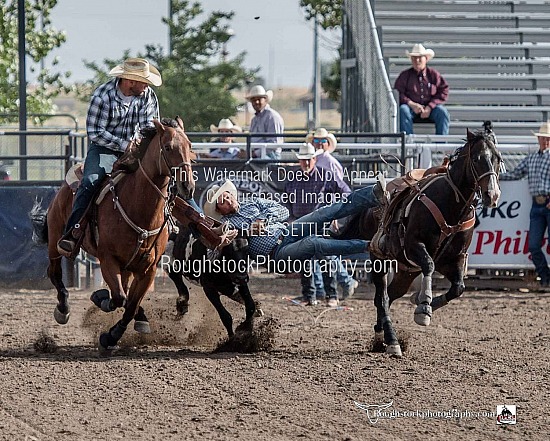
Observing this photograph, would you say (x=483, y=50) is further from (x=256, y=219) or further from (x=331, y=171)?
(x=256, y=219)

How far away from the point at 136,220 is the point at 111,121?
0.98 meters

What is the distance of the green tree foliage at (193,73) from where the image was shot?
80.6ft

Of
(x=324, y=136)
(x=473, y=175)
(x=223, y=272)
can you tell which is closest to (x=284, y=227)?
(x=223, y=272)

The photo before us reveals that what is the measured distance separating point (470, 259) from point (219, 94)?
12.8m

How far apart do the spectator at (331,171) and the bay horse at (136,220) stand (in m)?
3.59

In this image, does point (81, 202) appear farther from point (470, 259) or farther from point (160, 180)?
point (470, 259)

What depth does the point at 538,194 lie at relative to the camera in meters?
13.0

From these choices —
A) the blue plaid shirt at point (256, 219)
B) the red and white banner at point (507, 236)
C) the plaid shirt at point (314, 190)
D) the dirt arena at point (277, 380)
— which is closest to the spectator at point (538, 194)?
the red and white banner at point (507, 236)

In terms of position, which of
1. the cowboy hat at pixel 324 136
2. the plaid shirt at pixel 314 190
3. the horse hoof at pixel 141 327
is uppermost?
the cowboy hat at pixel 324 136

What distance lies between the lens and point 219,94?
25.1 metres

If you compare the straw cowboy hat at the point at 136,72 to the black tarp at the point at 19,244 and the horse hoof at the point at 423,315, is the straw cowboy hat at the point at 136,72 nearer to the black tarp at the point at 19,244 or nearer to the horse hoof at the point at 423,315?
the horse hoof at the point at 423,315

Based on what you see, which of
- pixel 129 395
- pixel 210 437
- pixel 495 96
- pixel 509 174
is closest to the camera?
pixel 210 437

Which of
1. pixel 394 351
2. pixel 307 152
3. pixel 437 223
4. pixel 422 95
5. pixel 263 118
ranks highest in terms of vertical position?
pixel 422 95

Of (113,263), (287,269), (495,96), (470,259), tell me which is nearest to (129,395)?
(113,263)
